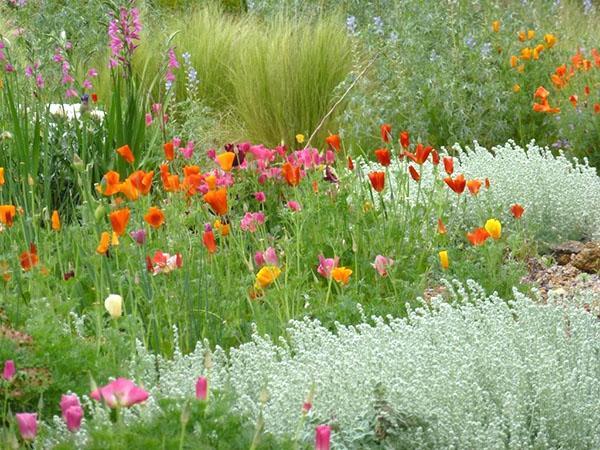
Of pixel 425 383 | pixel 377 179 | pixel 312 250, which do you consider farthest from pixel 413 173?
pixel 425 383

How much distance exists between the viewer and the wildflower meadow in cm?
253

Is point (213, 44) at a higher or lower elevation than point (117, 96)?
lower

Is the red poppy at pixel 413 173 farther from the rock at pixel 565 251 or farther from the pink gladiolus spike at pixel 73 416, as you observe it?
the pink gladiolus spike at pixel 73 416

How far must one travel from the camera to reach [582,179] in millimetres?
5156

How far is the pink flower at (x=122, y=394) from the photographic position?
174 cm

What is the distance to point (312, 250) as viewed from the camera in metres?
4.22

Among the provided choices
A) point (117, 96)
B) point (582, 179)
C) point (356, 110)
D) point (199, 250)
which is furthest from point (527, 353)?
point (356, 110)

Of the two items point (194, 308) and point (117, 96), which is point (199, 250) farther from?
point (117, 96)

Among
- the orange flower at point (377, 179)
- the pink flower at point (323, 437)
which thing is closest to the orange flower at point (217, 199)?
the orange flower at point (377, 179)

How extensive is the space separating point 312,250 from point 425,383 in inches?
60.0

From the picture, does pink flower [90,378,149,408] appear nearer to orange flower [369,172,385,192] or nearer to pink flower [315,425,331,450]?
pink flower [315,425,331,450]

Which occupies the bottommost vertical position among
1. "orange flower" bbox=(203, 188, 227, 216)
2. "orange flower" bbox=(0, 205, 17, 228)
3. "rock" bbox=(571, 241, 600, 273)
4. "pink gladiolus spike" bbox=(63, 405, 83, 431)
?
"rock" bbox=(571, 241, 600, 273)

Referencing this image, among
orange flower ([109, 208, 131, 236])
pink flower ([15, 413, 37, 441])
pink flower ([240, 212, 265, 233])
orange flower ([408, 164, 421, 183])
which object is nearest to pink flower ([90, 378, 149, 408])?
pink flower ([15, 413, 37, 441])

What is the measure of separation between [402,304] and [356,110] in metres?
3.46
